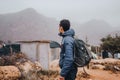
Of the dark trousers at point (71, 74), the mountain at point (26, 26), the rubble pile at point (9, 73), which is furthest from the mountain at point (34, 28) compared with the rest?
the dark trousers at point (71, 74)

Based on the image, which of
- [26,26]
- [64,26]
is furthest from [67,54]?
[26,26]

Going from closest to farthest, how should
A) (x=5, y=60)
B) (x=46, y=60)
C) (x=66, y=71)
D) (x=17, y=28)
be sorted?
(x=66, y=71) → (x=5, y=60) → (x=46, y=60) → (x=17, y=28)

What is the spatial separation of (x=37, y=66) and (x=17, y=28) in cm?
12280

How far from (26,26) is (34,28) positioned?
6465 mm

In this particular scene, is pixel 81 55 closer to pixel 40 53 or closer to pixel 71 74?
pixel 71 74

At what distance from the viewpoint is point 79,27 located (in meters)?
182

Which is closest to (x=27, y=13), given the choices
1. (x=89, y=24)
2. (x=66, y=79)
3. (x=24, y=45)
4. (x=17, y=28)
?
(x=17, y=28)

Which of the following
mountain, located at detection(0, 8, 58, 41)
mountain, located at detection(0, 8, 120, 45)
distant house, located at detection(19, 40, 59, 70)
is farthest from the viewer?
mountain, located at detection(0, 8, 120, 45)

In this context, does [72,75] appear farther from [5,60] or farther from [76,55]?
[5,60]

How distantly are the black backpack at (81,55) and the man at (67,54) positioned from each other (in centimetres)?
8

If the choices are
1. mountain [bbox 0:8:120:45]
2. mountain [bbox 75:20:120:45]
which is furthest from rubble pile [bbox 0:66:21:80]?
mountain [bbox 75:20:120:45]

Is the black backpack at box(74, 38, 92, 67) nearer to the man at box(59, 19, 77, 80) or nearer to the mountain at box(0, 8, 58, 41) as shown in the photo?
the man at box(59, 19, 77, 80)

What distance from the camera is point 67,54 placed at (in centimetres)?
446

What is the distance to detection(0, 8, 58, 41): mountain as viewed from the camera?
403ft
